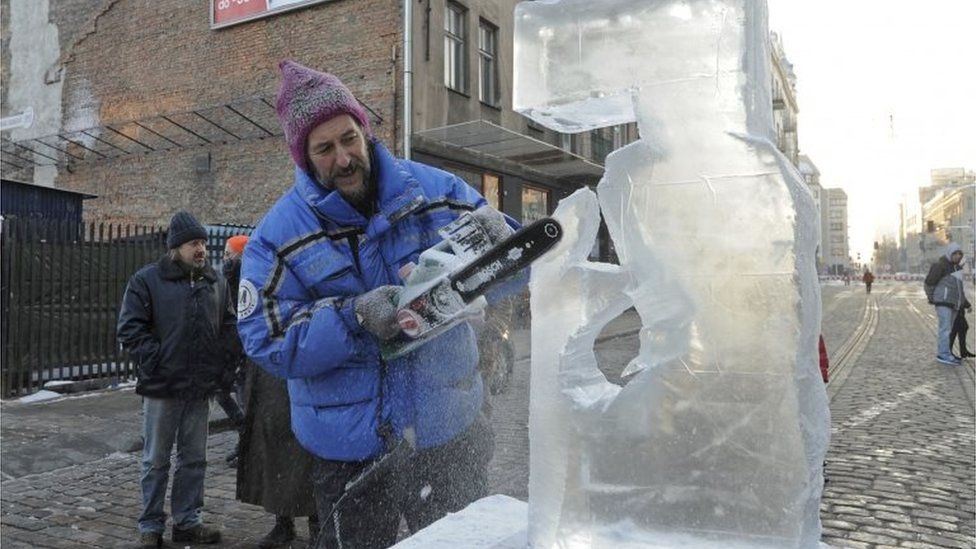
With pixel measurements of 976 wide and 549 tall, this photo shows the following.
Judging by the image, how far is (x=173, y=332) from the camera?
154 inches

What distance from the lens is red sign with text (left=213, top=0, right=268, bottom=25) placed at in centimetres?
1426

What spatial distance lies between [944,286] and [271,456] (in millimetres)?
9713

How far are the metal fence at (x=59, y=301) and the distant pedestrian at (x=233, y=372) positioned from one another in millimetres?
4059

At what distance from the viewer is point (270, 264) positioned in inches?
72.6

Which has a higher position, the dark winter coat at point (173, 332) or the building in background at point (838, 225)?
the building in background at point (838, 225)

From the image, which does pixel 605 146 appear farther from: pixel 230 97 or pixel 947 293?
pixel 230 97

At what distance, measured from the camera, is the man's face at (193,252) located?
4.04m

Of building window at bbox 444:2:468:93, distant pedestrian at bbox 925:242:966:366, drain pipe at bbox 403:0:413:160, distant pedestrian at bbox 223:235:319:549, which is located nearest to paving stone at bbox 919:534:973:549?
distant pedestrian at bbox 223:235:319:549

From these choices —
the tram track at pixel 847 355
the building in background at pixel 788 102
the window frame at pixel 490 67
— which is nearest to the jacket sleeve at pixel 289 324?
the tram track at pixel 847 355

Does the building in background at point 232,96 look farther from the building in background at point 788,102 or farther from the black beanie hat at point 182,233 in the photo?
the building in background at point 788,102

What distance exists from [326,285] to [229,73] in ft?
47.9

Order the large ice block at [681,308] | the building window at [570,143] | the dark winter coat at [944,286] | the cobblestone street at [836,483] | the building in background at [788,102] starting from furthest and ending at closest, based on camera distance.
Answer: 1. the building in background at [788,102]
2. the building window at [570,143]
3. the dark winter coat at [944,286]
4. the cobblestone street at [836,483]
5. the large ice block at [681,308]

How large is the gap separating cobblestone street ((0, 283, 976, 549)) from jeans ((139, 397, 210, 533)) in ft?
0.74

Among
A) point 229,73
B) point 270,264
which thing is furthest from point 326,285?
point 229,73
